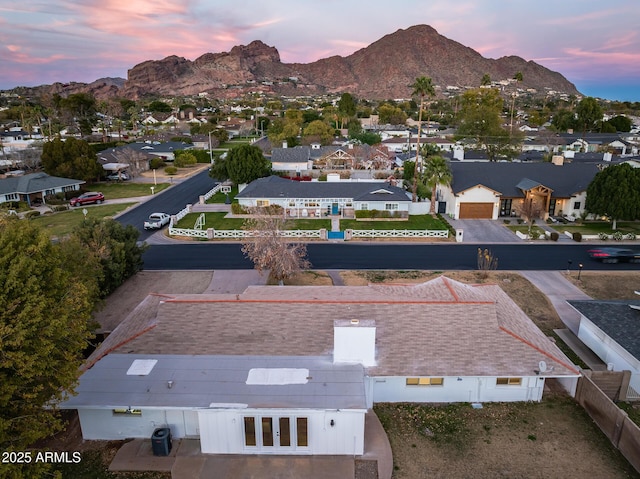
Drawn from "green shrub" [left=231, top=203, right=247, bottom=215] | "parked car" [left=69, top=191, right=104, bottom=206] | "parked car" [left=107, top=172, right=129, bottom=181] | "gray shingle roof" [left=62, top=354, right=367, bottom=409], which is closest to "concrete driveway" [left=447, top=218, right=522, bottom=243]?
"green shrub" [left=231, top=203, right=247, bottom=215]

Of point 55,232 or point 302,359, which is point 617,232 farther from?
point 55,232

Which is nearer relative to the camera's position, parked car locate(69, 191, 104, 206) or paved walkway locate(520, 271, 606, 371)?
paved walkway locate(520, 271, 606, 371)

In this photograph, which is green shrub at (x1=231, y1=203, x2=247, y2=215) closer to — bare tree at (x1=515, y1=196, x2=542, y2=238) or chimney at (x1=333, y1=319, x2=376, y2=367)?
bare tree at (x1=515, y1=196, x2=542, y2=238)

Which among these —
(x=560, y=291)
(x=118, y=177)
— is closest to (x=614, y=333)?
(x=560, y=291)

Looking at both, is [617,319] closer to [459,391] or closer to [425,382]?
[459,391]

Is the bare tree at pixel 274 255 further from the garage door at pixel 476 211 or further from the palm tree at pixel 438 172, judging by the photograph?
the garage door at pixel 476 211

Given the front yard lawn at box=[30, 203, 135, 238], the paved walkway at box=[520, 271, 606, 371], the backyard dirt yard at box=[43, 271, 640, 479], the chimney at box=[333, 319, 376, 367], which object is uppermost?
the chimney at box=[333, 319, 376, 367]

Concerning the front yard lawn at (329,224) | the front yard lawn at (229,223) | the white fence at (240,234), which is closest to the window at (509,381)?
the white fence at (240,234)
